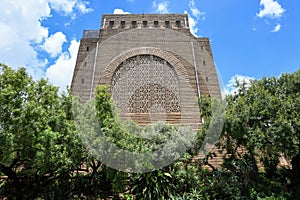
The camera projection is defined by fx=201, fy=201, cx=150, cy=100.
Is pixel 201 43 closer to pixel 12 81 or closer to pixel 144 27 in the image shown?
pixel 144 27

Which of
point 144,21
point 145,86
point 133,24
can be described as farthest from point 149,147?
point 144,21

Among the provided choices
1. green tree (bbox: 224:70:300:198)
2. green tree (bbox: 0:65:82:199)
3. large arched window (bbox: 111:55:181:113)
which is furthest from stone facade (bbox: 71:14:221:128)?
green tree (bbox: 0:65:82:199)

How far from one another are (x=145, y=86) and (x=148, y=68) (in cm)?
115

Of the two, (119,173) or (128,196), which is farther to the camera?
(128,196)

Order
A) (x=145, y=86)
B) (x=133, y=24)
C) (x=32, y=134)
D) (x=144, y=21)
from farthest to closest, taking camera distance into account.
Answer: (x=144, y=21), (x=133, y=24), (x=145, y=86), (x=32, y=134)

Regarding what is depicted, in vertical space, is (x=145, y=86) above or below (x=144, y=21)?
below

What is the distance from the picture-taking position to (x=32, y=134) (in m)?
4.14

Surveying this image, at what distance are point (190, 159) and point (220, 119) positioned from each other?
146 centimetres

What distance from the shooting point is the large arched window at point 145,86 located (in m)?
9.82

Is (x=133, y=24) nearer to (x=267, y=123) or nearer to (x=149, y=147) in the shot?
(x=149, y=147)

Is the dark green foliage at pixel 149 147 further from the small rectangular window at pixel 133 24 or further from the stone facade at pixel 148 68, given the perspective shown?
the small rectangular window at pixel 133 24

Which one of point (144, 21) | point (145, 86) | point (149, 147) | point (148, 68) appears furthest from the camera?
point (144, 21)

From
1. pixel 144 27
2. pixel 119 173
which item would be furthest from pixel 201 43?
pixel 119 173

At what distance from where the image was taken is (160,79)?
417 inches
